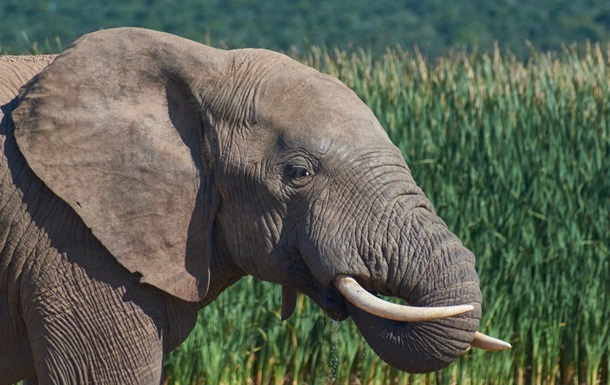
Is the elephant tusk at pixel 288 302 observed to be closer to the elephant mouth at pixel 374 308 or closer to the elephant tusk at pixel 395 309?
the elephant mouth at pixel 374 308

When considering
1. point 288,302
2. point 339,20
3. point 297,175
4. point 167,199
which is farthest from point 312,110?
point 339,20

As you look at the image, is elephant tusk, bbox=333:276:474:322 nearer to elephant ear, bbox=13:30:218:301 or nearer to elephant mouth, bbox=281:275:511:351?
elephant mouth, bbox=281:275:511:351

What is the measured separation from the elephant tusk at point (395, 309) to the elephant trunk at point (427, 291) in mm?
70

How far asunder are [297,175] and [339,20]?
3319 cm

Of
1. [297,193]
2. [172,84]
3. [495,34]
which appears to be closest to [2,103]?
[172,84]

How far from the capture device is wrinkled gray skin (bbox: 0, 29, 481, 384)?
12.4 ft

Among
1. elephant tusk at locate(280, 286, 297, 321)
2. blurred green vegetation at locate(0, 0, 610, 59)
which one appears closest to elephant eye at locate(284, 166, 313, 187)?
elephant tusk at locate(280, 286, 297, 321)

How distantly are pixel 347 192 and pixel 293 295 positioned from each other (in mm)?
721

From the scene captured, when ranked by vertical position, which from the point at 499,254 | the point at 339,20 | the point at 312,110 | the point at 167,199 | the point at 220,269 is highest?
the point at 339,20

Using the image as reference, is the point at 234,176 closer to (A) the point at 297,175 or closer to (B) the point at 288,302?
(A) the point at 297,175

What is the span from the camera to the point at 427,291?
3.65 metres

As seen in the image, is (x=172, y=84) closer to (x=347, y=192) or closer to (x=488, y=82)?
(x=347, y=192)

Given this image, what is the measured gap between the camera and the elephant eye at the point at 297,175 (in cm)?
381

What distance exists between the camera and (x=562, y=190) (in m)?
7.30
